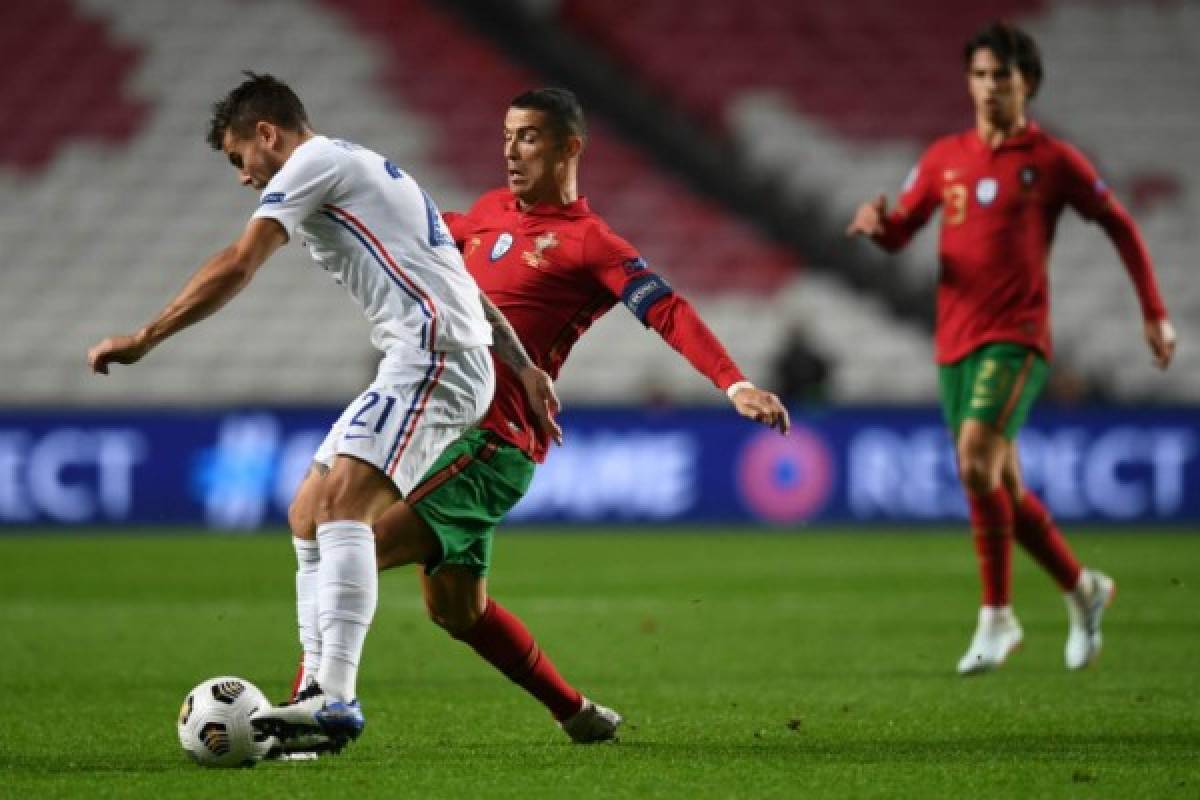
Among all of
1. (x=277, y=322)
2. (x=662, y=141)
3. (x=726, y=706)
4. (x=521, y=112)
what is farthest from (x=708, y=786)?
(x=662, y=141)

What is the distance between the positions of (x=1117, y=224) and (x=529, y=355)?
304 centimetres

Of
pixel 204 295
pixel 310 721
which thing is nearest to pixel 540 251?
pixel 204 295

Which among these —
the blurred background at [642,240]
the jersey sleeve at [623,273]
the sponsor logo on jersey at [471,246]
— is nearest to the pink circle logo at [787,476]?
the blurred background at [642,240]

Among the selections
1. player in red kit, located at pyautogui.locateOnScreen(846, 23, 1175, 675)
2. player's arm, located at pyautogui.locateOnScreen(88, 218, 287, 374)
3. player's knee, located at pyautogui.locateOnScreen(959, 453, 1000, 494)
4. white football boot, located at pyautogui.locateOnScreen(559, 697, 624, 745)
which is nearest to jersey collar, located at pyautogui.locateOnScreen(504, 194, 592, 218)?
player's arm, located at pyautogui.locateOnScreen(88, 218, 287, 374)

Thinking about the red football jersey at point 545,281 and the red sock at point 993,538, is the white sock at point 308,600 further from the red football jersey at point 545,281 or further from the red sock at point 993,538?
the red sock at point 993,538

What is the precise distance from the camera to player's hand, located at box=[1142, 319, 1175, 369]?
7.51 m

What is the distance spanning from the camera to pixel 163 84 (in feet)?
69.1

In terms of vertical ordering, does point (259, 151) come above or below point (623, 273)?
above

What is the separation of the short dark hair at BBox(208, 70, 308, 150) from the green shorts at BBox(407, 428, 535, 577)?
39.6 inches

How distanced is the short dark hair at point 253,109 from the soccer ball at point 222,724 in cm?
142

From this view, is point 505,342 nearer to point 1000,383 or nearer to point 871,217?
point 871,217

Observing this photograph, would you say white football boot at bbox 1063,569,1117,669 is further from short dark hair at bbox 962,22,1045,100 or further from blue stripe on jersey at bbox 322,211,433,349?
blue stripe on jersey at bbox 322,211,433,349

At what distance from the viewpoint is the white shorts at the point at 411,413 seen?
5.04 meters

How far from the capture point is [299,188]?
5.00m
